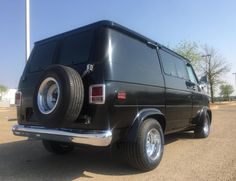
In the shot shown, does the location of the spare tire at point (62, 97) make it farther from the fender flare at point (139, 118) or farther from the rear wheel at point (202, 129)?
the rear wheel at point (202, 129)

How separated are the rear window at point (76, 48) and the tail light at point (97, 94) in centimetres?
55

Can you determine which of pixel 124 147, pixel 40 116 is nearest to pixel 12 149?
pixel 40 116

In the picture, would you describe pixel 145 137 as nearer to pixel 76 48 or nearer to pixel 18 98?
pixel 76 48

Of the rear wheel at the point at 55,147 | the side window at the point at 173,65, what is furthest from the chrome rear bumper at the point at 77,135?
the side window at the point at 173,65

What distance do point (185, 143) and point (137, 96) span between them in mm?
3161

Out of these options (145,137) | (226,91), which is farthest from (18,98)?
(226,91)

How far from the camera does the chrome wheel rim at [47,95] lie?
4.27 meters

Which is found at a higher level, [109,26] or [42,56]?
[109,26]

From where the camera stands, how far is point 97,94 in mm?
4012

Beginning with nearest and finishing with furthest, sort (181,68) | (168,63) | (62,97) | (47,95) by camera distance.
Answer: (62,97)
(47,95)
(168,63)
(181,68)

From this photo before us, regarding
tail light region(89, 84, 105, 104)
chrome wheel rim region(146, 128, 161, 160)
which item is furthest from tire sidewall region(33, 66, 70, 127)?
chrome wheel rim region(146, 128, 161, 160)

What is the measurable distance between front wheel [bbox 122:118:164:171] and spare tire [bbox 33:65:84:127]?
1.04 meters

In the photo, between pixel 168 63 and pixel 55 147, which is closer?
pixel 55 147

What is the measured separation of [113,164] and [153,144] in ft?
2.73
